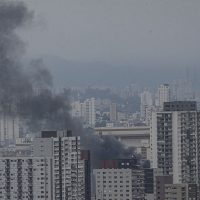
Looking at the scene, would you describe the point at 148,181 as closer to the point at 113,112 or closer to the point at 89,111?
the point at 113,112

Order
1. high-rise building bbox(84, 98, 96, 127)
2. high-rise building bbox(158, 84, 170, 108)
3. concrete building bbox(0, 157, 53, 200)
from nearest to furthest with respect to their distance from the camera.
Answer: concrete building bbox(0, 157, 53, 200) → high-rise building bbox(158, 84, 170, 108) → high-rise building bbox(84, 98, 96, 127)

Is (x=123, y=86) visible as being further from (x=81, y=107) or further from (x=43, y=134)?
(x=43, y=134)

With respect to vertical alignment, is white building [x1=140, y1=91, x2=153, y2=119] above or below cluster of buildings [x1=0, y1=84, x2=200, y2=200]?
above

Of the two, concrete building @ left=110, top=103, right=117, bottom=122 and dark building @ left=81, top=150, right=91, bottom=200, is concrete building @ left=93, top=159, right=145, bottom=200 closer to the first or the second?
dark building @ left=81, top=150, right=91, bottom=200

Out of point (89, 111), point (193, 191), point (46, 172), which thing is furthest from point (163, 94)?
point (46, 172)

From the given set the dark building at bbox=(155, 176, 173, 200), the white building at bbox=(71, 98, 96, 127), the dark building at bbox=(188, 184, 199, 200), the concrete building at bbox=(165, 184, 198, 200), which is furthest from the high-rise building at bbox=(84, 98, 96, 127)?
the concrete building at bbox=(165, 184, 198, 200)

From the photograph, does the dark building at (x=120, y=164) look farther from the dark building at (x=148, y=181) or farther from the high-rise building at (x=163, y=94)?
the high-rise building at (x=163, y=94)

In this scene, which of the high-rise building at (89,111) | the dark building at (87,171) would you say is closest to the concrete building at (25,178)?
the dark building at (87,171)

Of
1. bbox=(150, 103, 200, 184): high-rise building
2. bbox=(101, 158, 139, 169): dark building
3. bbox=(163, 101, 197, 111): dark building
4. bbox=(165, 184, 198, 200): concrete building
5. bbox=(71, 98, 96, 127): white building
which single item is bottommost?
bbox=(165, 184, 198, 200): concrete building
